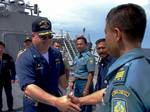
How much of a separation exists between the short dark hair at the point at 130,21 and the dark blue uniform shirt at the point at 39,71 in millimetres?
1839

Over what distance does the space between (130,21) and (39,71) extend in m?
2.03

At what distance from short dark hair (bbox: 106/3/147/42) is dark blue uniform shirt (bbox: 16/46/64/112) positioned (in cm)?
184

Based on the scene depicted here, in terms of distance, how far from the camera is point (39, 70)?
4188 millimetres

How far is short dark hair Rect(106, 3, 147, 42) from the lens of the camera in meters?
2.32

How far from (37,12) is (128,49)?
32.1 m

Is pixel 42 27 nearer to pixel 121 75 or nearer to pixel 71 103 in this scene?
pixel 71 103

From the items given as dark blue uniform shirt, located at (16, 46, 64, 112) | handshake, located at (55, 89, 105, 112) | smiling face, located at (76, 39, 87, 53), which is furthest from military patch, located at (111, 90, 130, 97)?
smiling face, located at (76, 39, 87, 53)

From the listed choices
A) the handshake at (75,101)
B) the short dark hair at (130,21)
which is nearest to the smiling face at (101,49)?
the handshake at (75,101)

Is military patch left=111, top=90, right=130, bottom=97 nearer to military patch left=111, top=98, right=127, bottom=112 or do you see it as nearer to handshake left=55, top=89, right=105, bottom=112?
military patch left=111, top=98, right=127, bottom=112

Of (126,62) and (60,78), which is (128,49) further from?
(60,78)

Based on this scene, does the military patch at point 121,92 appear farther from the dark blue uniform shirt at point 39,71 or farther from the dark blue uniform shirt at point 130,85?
the dark blue uniform shirt at point 39,71

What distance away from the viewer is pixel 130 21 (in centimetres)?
232

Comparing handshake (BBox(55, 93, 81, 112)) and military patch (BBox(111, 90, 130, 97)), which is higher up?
military patch (BBox(111, 90, 130, 97))

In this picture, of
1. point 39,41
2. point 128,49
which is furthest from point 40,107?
point 128,49
